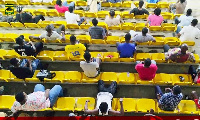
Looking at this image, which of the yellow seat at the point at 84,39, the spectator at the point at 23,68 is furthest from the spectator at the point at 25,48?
the yellow seat at the point at 84,39

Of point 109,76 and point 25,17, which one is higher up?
point 25,17

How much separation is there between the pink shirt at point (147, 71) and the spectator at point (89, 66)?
1439mm

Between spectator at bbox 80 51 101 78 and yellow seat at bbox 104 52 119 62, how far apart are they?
759 millimetres

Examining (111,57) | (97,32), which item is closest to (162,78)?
(111,57)

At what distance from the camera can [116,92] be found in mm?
8180

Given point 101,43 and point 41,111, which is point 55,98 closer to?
point 41,111

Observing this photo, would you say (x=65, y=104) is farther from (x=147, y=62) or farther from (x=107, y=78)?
(x=147, y=62)

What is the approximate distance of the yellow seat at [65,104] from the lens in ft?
23.9

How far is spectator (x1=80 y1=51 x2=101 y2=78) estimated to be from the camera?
7624 millimetres

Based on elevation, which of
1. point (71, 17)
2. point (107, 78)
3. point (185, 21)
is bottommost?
point (107, 78)

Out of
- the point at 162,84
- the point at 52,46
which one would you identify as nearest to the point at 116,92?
the point at 162,84

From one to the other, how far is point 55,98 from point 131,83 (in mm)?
2698

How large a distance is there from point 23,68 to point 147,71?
4.24 m

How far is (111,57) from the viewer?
871 cm
